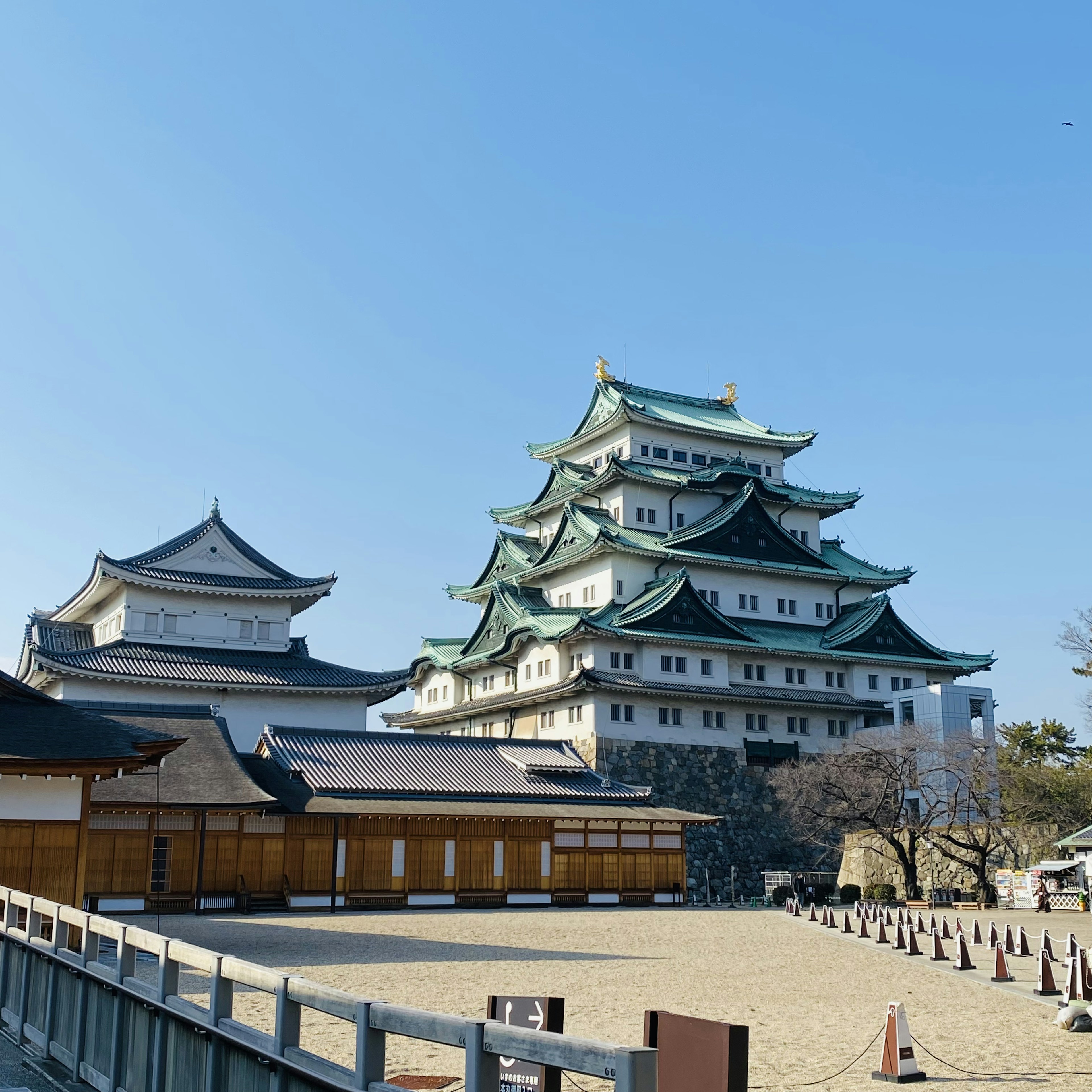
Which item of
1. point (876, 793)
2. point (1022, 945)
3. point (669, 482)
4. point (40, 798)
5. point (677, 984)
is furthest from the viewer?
point (669, 482)

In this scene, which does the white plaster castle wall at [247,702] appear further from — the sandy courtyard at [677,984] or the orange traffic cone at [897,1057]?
the orange traffic cone at [897,1057]

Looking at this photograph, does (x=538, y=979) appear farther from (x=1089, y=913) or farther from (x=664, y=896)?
(x=1089, y=913)

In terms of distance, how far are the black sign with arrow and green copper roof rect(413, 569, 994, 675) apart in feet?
154

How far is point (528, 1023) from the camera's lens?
9.44m

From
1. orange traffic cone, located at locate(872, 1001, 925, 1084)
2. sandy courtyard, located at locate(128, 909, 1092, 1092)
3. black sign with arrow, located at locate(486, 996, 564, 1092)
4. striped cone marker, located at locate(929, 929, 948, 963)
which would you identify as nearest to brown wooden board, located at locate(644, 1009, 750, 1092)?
black sign with arrow, located at locate(486, 996, 564, 1092)

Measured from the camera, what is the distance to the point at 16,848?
844 inches

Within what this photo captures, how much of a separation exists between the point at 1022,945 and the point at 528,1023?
21.2 meters

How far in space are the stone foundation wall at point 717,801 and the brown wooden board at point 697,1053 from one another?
47.6 metres

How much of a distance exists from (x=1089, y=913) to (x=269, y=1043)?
136ft

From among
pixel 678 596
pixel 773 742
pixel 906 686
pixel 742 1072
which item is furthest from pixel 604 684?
pixel 742 1072

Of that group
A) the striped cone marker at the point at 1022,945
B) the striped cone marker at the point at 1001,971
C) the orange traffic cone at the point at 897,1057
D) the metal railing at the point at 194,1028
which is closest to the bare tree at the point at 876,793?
the striped cone marker at the point at 1022,945

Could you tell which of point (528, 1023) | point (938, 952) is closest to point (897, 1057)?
point (528, 1023)

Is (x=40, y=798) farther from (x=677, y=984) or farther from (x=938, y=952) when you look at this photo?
(x=938, y=952)

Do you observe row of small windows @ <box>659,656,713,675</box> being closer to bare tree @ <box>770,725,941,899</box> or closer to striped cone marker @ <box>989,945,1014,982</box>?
bare tree @ <box>770,725,941,899</box>
